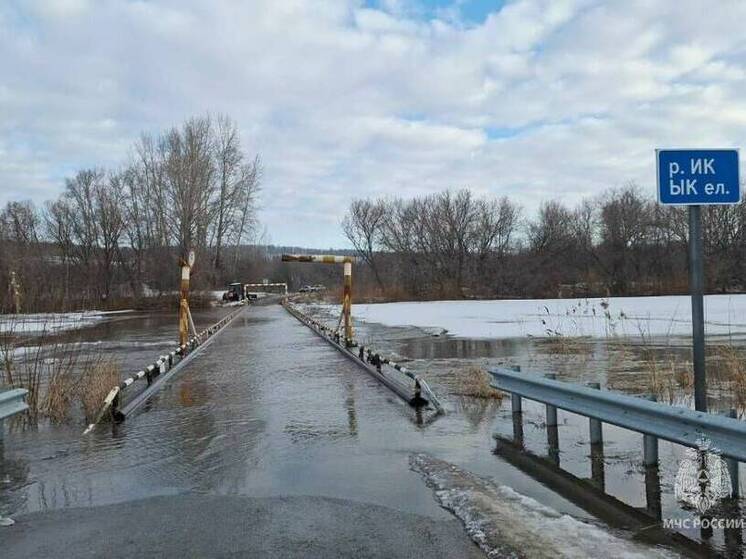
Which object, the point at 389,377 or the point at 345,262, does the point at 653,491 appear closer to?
the point at 389,377

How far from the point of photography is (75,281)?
11984 millimetres

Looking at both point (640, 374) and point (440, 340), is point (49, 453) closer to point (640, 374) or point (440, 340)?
point (640, 374)

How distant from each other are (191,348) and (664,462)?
46.3ft

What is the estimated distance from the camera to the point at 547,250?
249ft

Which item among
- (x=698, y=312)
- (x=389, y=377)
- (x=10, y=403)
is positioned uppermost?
(x=698, y=312)

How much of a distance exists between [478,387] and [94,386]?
580 centimetres

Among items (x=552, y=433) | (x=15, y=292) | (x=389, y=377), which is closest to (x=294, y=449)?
(x=552, y=433)

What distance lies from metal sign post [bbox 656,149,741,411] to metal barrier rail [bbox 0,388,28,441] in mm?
7025

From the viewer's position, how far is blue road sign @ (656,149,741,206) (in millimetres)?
5770

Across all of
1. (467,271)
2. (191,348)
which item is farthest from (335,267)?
(191,348)
